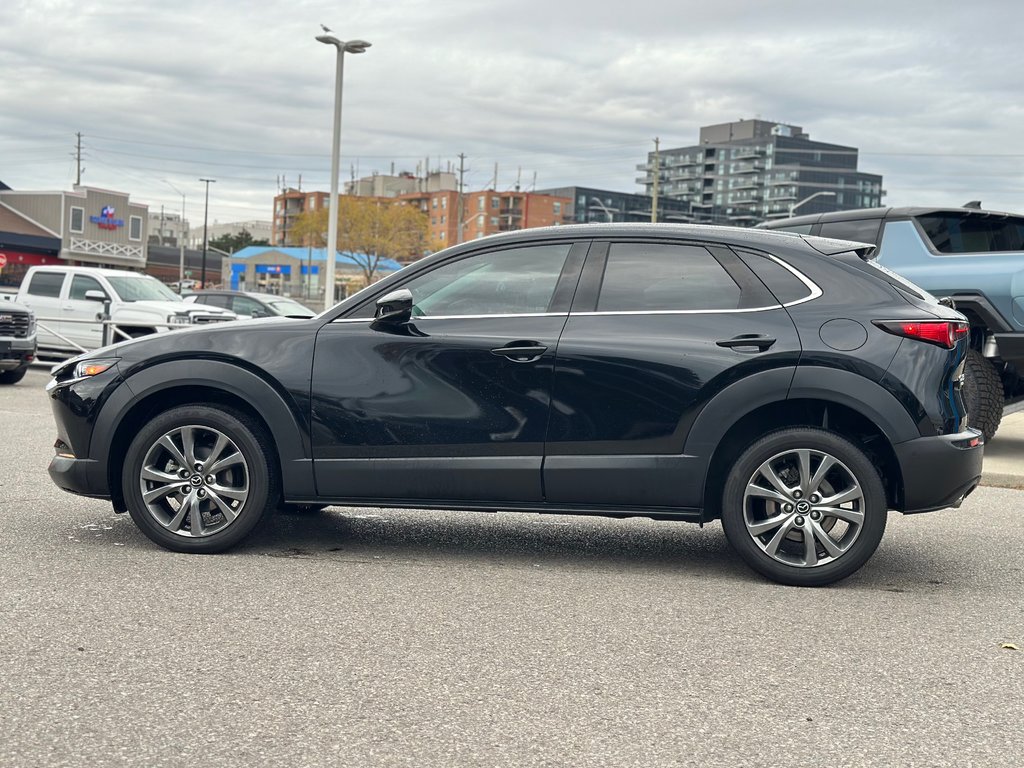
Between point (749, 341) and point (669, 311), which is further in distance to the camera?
point (669, 311)

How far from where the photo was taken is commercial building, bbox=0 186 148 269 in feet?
248

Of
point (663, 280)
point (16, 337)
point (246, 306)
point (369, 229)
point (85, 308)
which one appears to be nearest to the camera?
point (663, 280)

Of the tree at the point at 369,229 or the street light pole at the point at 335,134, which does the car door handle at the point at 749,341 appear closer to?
the street light pole at the point at 335,134

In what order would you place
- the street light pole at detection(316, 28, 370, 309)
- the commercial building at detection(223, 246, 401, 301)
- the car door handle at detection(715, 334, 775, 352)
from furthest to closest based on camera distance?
the commercial building at detection(223, 246, 401, 301) < the street light pole at detection(316, 28, 370, 309) < the car door handle at detection(715, 334, 775, 352)

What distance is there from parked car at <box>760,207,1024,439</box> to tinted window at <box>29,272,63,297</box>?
14277mm

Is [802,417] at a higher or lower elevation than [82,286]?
higher

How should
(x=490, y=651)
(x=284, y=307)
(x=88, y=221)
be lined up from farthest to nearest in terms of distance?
(x=88, y=221) < (x=284, y=307) < (x=490, y=651)

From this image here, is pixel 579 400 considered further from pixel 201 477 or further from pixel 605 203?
pixel 605 203

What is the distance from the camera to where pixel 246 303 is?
24.1m

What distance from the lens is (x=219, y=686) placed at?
3.89 metres

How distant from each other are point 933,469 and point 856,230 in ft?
19.1

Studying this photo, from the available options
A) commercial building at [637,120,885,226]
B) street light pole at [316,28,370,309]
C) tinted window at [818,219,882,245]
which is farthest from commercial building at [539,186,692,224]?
tinted window at [818,219,882,245]

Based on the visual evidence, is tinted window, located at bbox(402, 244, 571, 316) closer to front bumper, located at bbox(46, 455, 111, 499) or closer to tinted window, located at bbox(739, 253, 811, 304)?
tinted window, located at bbox(739, 253, 811, 304)

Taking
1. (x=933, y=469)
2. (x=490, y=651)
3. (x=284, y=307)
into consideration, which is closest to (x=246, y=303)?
(x=284, y=307)
